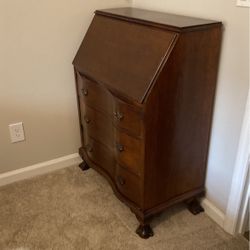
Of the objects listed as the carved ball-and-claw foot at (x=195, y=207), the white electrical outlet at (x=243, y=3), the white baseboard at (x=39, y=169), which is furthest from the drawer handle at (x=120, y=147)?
the white electrical outlet at (x=243, y=3)

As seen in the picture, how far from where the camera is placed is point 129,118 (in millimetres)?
1453

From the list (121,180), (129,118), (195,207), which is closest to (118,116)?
(129,118)

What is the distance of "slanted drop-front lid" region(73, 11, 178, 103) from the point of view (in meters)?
1.33

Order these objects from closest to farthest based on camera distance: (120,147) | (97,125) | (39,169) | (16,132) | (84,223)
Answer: (120,147) < (84,223) < (97,125) < (16,132) < (39,169)

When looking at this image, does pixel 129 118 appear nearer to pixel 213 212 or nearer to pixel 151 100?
pixel 151 100

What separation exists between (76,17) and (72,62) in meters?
0.26

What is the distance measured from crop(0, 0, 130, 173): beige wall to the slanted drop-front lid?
0.45 feet

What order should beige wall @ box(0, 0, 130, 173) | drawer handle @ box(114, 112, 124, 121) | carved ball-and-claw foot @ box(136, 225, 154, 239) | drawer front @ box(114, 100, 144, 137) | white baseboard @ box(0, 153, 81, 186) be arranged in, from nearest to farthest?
drawer front @ box(114, 100, 144, 137) → drawer handle @ box(114, 112, 124, 121) → carved ball-and-claw foot @ box(136, 225, 154, 239) → beige wall @ box(0, 0, 130, 173) → white baseboard @ box(0, 153, 81, 186)

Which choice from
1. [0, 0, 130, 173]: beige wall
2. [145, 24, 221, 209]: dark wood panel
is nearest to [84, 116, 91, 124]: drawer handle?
[0, 0, 130, 173]: beige wall

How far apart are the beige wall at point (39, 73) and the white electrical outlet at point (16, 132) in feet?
0.09

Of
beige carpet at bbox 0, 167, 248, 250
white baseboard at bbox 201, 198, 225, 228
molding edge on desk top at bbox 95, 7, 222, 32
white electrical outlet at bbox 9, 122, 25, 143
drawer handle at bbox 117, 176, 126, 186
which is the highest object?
molding edge on desk top at bbox 95, 7, 222, 32

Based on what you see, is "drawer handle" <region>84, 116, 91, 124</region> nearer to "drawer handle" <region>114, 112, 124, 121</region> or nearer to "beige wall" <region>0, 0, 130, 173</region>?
"beige wall" <region>0, 0, 130, 173</region>

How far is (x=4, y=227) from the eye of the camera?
167cm

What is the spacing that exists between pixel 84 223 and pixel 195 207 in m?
0.62
